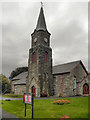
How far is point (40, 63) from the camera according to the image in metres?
30.9

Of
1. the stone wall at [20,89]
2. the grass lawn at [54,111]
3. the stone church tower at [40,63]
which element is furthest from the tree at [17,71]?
the grass lawn at [54,111]

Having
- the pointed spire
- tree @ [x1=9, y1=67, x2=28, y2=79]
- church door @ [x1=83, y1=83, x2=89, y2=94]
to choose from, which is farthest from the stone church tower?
tree @ [x1=9, y1=67, x2=28, y2=79]

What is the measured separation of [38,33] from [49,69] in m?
10.6

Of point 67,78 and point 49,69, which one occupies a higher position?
point 49,69

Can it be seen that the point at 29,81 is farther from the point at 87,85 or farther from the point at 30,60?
the point at 87,85

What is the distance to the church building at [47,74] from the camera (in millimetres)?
28891

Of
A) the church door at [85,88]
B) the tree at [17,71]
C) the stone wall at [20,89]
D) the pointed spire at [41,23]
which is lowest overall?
the stone wall at [20,89]

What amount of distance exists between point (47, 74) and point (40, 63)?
3.86 metres

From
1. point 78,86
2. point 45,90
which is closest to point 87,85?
point 78,86

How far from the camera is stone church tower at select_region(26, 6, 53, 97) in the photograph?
99.9 feet

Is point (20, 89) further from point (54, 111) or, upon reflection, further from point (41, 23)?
point (54, 111)

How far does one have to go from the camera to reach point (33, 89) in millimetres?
31969

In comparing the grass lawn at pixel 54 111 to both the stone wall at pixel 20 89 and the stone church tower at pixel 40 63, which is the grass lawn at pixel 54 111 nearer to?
the stone church tower at pixel 40 63

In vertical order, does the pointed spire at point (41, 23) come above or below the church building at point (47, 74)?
above
